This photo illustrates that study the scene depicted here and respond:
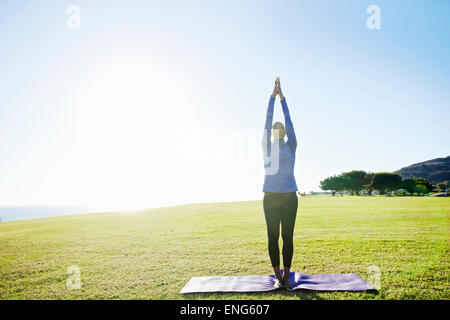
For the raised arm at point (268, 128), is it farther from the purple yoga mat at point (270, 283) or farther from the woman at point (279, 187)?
the purple yoga mat at point (270, 283)

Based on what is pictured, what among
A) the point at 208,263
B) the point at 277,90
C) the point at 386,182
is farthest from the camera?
the point at 386,182

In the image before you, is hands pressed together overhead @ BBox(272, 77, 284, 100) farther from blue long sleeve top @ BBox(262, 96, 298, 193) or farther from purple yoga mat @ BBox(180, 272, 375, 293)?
purple yoga mat @ BBox(180, 272, 375, 293)

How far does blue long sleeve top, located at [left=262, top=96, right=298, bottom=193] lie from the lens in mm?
5211

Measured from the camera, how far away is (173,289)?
5133mm

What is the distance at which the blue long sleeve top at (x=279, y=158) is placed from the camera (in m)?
5.21

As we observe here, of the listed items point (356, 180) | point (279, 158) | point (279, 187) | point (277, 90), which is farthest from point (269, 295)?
point (356, 180)

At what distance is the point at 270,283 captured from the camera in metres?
5.21

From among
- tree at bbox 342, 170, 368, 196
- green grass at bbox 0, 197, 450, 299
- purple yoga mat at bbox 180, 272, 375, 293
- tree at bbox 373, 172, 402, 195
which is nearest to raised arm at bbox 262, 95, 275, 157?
purple yoga mat at bbox 180, 272, 375, 293

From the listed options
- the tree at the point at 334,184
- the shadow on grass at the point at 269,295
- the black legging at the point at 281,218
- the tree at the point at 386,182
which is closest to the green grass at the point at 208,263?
the shadow on grass at the point at 269,295

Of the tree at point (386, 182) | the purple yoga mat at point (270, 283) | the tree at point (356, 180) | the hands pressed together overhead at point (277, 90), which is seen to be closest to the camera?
the purple yoga mat at point (270, 283)

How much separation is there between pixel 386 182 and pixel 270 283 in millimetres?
95799

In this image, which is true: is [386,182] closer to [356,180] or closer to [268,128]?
[356,180]
